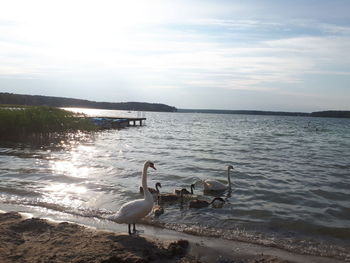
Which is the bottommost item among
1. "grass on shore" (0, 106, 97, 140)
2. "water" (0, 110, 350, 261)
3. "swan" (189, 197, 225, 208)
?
"water" (0, 110, 350, 261)

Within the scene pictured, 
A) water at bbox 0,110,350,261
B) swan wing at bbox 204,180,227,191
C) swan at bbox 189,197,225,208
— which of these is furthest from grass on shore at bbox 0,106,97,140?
swan at bbox 189,197,225,208

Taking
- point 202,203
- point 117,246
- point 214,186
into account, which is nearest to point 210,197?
point 214,186

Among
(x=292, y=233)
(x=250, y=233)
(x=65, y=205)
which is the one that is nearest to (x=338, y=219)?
(x=292, y=233)

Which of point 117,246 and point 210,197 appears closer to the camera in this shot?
point 117,246

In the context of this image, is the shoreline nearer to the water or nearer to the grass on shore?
the water

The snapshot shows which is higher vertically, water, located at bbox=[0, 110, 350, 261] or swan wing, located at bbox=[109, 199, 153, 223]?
swan wing, located at bbox=[109, 199, 153, 223]

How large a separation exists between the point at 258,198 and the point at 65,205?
276 inches

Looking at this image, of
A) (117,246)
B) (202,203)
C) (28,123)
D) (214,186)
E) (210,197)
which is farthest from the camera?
(28,123)

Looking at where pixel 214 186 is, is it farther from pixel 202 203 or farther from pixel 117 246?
pixel 117 246

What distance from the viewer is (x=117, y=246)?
7488 millimetres

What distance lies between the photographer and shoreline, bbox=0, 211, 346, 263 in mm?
7070

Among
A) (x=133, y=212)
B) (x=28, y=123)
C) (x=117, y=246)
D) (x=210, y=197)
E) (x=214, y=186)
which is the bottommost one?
(x=210, y=197)

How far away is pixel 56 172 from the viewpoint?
1752 centimetres

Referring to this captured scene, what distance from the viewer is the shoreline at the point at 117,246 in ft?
23.2
